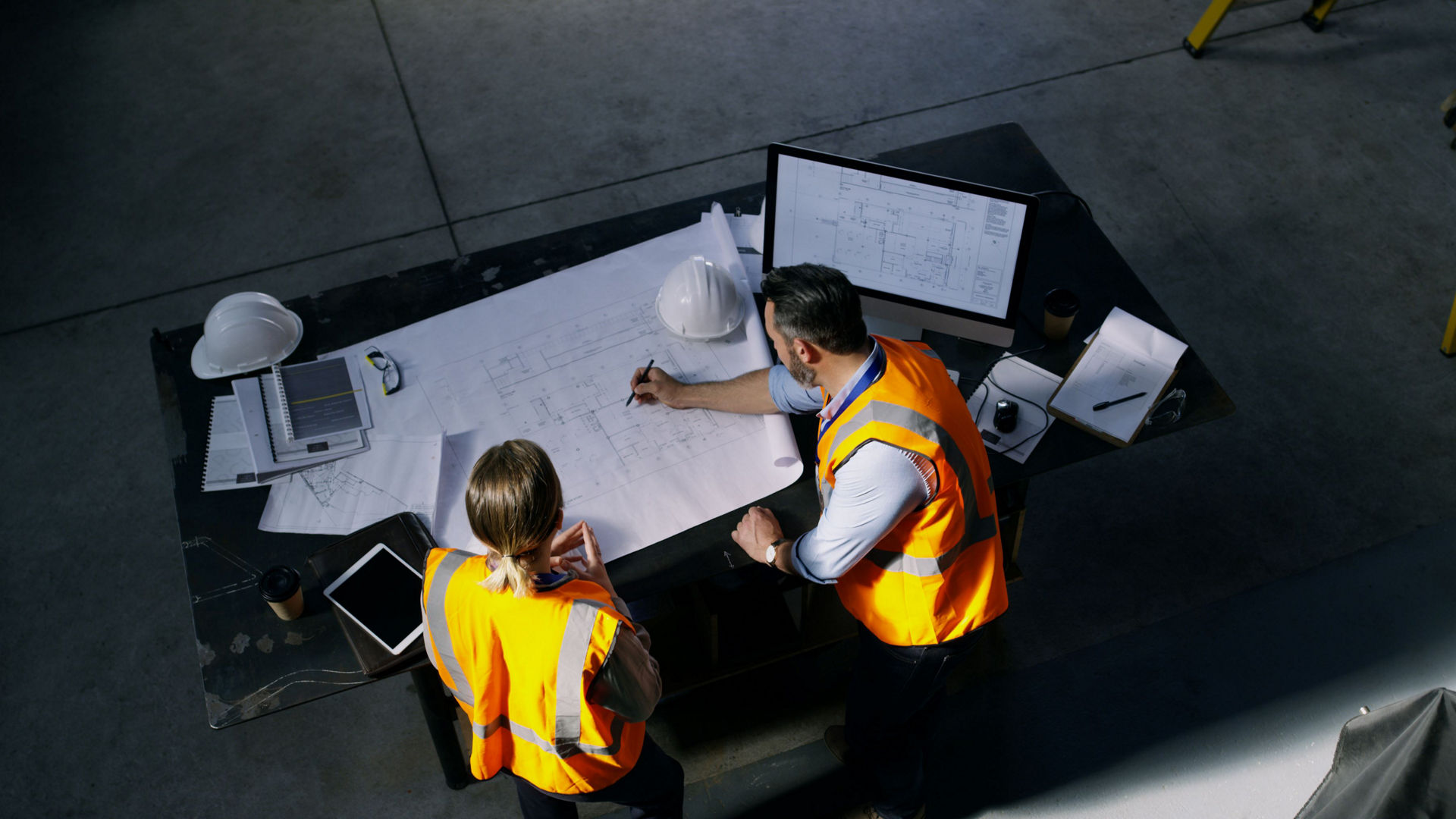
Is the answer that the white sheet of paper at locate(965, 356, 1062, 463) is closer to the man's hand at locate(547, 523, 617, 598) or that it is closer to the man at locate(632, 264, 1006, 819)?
the man at locate(632, 264, 1006, 819)

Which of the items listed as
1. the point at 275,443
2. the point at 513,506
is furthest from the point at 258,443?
the point at 513,506

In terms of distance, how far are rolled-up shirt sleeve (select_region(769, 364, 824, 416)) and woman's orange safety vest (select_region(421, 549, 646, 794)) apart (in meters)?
0.70

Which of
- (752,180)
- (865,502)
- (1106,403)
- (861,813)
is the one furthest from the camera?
(752,180)

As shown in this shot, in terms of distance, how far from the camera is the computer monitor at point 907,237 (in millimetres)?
2273

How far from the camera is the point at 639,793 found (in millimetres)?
2172

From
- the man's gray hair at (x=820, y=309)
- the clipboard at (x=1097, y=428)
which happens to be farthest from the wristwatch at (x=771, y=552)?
the clipboard at (x=1097, y=428)

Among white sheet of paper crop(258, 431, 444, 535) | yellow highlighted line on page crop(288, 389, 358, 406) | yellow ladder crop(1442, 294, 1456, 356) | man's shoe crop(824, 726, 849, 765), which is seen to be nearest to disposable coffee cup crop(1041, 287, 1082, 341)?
man's shoe crop(824, 726, 849, 765)

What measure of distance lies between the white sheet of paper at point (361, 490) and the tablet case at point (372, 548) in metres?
0.05

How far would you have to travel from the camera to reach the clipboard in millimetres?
2373

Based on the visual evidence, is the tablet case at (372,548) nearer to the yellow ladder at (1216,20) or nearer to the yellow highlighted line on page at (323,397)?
the yellow highlighted line on page at (323,397)

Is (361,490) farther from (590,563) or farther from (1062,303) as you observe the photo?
(1062,303)

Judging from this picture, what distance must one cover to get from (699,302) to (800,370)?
1.96ft

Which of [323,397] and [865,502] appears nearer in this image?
[865,502]

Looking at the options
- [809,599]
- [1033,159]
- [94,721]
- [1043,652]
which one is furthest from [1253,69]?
[94,721]
